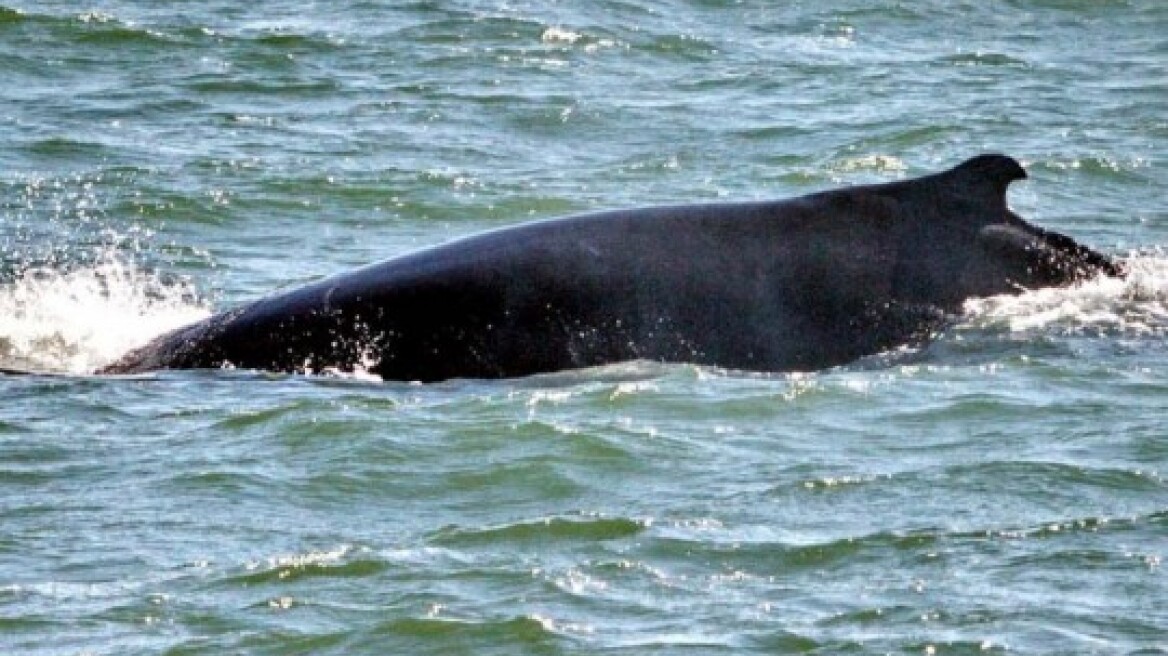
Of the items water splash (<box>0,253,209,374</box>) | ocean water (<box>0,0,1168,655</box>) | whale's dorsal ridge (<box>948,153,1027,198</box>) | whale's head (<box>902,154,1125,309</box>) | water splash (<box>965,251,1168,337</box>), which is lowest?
water splash (<box>0,253,209,374</box>)

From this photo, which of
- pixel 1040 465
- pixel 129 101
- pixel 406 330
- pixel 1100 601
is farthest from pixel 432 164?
pixel 1100 601

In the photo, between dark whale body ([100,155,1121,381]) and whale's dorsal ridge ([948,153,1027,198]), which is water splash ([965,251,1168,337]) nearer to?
dark whale body ([100,155,1121,381])

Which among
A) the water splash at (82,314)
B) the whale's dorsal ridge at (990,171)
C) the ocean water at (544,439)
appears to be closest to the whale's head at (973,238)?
the whale's dorsal ridge at (990,171)

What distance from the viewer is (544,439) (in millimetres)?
10539

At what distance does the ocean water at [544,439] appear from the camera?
8.51m

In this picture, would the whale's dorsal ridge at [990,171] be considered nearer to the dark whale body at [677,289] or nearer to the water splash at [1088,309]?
the dark whale body at [677,289]

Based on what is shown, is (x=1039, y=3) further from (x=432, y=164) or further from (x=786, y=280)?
(x=786, y=280)

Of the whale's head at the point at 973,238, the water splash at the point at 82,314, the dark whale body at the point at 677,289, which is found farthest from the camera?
the water splash at the point at 82,314

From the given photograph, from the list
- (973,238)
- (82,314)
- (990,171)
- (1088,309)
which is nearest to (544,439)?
(973,238)

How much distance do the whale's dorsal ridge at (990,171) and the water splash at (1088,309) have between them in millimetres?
471

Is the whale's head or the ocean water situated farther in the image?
the whale's head

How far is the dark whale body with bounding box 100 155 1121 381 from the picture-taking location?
451 inches

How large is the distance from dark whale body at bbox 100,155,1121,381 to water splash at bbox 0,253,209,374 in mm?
1026

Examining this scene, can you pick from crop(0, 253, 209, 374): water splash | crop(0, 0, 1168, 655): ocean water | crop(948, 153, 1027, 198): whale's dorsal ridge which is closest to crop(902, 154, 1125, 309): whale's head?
crop(948, 153, 1027, 198): whale's dorsal ridge
